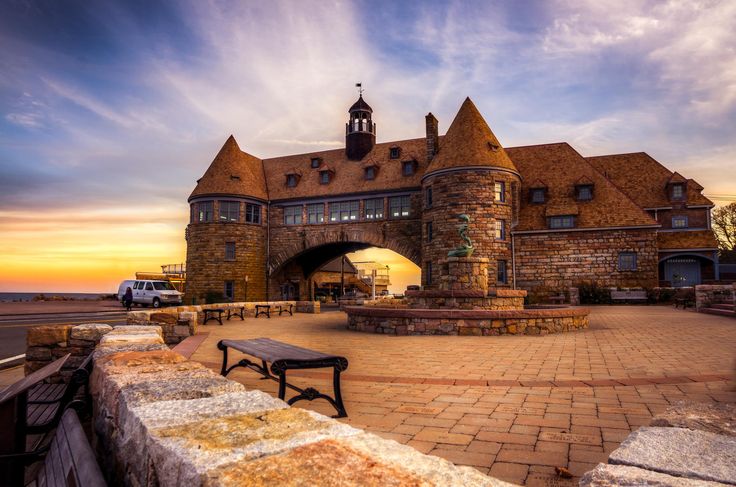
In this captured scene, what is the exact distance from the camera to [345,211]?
34.0 m

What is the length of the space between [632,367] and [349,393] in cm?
432

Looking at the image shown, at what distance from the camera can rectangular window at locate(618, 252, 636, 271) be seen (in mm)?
26172

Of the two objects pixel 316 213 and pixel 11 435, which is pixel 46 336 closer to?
pixel 11 435

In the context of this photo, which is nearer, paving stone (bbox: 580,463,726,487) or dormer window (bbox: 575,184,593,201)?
paving stone (bbox: 580,463,726,487)

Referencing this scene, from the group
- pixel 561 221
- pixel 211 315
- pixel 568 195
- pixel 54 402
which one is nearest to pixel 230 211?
pixel 211 315

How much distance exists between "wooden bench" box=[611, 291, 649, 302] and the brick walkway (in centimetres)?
1519

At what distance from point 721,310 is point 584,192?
511 inches

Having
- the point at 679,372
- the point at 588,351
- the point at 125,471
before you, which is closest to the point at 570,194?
the point at 588,351

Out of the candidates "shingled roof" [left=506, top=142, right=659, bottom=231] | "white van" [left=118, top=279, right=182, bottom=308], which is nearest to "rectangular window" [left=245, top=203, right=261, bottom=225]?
"white van" [left=118, top=279, right=182, bottom=308]

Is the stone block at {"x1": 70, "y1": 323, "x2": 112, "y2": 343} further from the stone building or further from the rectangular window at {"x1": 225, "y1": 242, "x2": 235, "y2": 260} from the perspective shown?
the rectangular window at {"x1": 225, "y1": 242, "x2": 235, "y2": 260}

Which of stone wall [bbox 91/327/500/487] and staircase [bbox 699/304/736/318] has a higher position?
stone wall [bbox 91/327/500/487]

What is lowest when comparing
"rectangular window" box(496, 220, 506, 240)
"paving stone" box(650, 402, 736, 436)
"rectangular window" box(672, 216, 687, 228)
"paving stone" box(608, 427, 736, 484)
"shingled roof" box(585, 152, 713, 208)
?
"paving stone" box(650, 402, 736, 436)

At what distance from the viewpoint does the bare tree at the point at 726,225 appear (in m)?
42.1

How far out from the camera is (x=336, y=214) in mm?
34219
